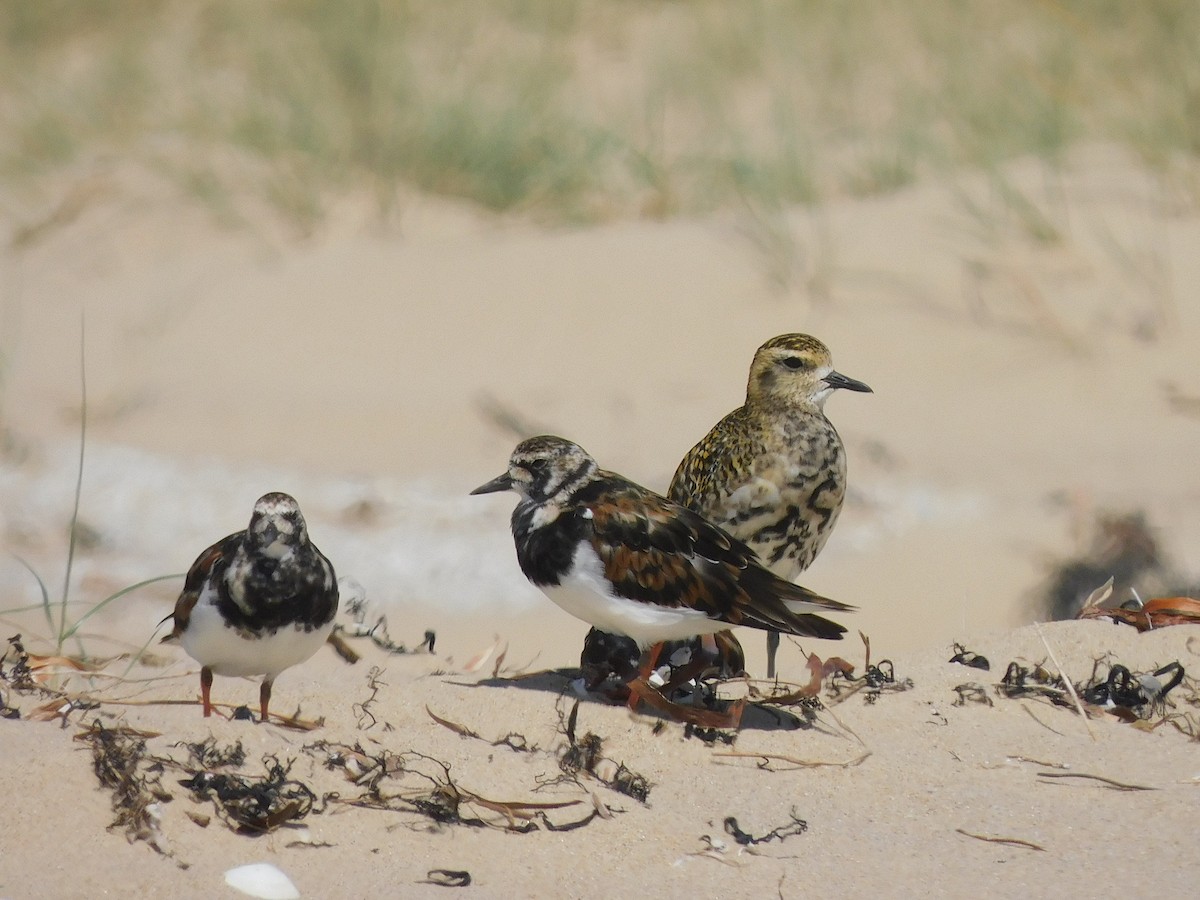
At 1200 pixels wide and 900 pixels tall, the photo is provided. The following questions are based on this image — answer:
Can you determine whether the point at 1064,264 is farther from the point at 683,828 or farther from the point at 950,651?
the point at 683,828

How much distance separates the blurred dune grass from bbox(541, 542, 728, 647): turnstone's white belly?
20.8ft

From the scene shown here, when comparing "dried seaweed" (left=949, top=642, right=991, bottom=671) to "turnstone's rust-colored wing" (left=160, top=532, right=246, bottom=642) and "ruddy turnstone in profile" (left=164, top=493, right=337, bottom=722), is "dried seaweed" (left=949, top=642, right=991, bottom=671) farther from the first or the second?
"turnstone's rust-colored wing" (left=160, top=532, right=246, bottom=642)

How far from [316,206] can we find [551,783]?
870cm

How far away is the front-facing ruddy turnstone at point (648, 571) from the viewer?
14.8 ft

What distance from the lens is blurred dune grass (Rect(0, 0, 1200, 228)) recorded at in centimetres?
1208

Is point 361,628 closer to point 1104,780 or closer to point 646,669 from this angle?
point 646,669

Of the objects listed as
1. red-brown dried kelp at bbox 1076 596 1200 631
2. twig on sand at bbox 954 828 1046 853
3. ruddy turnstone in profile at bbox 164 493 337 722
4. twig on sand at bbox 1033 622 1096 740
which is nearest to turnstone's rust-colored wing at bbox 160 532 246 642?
ruddy turnstone in profile at bbox 164 493 337 722

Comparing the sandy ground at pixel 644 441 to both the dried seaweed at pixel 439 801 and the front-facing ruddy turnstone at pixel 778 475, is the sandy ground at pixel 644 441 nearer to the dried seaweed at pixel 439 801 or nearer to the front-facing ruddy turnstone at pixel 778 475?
the dried seaweed at pixel 439 801

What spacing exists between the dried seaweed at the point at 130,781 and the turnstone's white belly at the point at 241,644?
46 cm

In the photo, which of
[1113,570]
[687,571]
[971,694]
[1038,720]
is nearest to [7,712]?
[687,571]

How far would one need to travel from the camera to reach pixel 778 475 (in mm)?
5543

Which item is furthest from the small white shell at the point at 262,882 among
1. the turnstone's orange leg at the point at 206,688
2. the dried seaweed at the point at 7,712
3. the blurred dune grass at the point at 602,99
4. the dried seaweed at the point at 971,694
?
the blurred dune grass at the point at 602,99

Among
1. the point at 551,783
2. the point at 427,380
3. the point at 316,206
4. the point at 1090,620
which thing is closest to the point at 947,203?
the point at 427,380

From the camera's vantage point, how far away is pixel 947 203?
1080 cm
